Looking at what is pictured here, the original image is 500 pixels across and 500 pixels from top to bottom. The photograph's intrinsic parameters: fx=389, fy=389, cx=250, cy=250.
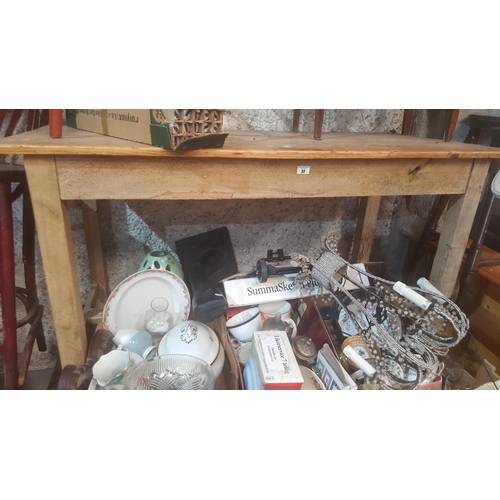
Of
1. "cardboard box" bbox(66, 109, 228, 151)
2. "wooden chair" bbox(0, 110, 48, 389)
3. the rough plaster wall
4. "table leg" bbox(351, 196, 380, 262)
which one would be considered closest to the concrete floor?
the rough plaster wall

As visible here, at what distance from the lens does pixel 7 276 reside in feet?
3.18

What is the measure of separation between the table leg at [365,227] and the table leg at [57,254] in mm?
1047

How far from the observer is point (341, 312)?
1157 millimetres

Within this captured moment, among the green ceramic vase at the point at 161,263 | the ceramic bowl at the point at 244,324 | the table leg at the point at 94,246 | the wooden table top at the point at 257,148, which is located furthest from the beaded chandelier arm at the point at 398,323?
the table leg at the point at 94,246

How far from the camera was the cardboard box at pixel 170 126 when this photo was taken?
2.50ft

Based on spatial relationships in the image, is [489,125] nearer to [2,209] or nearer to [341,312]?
[341,312]

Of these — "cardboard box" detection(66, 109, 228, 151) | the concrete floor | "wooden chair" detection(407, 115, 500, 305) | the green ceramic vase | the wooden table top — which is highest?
"cardboard box" detection(66, 109, 228, 151)

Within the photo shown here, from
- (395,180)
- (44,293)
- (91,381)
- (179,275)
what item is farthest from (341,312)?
(44,293)

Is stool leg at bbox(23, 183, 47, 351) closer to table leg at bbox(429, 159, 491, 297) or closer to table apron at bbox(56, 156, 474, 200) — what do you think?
table apron at bbox(56, 156, 474, 200)

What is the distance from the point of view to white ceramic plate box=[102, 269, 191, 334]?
1167mm

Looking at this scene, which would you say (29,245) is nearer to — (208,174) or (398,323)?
(208,174)

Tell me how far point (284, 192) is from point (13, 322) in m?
0.79

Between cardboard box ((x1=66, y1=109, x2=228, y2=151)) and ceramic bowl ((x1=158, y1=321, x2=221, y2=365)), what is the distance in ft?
1.58

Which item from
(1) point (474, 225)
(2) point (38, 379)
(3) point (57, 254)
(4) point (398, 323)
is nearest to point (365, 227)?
(1) point (474, 225)
